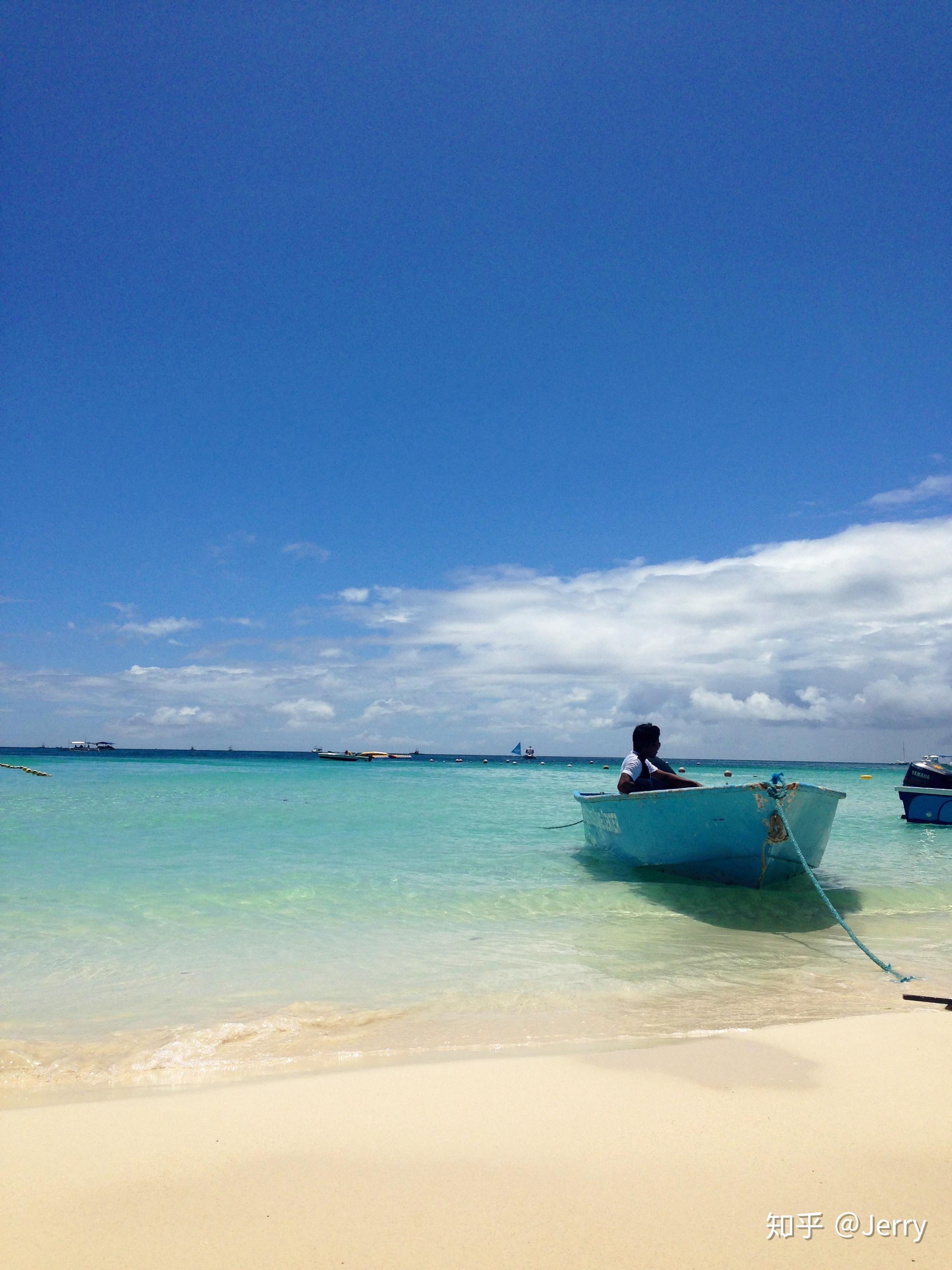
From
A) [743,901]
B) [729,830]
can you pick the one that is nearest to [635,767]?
[729,830]

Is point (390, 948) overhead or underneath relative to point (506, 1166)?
underneath

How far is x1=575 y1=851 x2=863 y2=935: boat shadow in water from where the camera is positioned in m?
7.60

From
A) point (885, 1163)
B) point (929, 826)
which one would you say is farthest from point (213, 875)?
point (929, 826)

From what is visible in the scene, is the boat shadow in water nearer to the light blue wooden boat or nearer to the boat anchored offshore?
the light blue wooden boat

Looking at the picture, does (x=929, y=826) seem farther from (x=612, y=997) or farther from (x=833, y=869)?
(x=612, y=997)

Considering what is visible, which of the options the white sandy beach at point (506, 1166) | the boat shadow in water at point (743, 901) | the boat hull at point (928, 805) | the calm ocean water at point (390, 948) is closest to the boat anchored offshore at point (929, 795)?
the boat hull at point (928, 805)

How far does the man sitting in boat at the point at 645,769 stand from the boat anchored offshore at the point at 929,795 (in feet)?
44.7

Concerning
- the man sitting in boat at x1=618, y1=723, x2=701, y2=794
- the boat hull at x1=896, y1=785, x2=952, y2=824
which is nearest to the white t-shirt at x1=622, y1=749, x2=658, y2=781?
the man sitting in boat at x1=618, y1=723, x2=701, y2=794

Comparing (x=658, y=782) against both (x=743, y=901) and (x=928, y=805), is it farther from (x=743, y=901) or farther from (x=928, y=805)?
(x=928, y=805)

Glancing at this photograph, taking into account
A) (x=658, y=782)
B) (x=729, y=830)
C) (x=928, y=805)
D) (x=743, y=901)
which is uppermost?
(x=658, y=782)

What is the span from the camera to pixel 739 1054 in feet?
12.5

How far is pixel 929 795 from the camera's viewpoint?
19734 millimetres

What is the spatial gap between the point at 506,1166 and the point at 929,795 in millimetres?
21003

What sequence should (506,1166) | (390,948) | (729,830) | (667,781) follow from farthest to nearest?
(667,781) < (729,830) < (390,948) < (506,1166)
